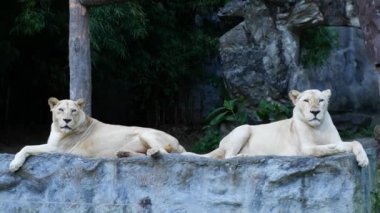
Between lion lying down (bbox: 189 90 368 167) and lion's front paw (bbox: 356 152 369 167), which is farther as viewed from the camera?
lion lying down (bbox: 189 90 368 167)

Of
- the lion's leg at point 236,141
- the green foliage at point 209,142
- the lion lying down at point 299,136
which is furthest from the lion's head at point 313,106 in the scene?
the green foliage at point 209,142

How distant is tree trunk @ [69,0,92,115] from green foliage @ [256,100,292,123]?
4967 millimetres

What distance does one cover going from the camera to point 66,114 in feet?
28.3

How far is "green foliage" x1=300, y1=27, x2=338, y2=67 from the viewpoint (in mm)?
15516

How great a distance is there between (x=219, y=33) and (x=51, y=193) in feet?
34.5

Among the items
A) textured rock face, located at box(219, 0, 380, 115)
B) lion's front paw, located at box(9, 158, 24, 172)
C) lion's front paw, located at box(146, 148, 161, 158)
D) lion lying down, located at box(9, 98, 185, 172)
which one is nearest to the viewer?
lion's front paw, located at box(146, 148, 161, 158)

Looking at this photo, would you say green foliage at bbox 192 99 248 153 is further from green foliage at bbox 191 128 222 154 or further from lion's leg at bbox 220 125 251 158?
lion's leg at bbox 220 125 251 158

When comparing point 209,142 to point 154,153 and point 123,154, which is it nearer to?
point 123,154

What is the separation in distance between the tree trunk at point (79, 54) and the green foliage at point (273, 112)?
4.97m

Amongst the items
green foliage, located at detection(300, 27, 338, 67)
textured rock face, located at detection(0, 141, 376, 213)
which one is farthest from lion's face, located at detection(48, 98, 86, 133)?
green foliage, located at detection(300, 27, 338, 67)

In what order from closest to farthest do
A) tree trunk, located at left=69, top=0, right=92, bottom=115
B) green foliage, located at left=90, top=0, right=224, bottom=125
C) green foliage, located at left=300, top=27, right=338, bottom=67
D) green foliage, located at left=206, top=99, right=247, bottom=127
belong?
tree trunk, located at left=69, top=0, right=92, bottom=115, green foliage, located at left=206, top=99, right=247, bottom=127, green foliage, located at left=300, top=27, right=338, bottom=67, green foliage, located at left=90, top=0, right=224, bottom=125

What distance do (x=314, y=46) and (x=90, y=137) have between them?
755 cm

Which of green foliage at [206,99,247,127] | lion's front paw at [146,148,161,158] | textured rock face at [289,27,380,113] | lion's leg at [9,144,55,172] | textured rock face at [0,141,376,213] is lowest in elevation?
textured rock face at [0,141,376,213]

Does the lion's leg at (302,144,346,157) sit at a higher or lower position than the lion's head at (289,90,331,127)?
lower
